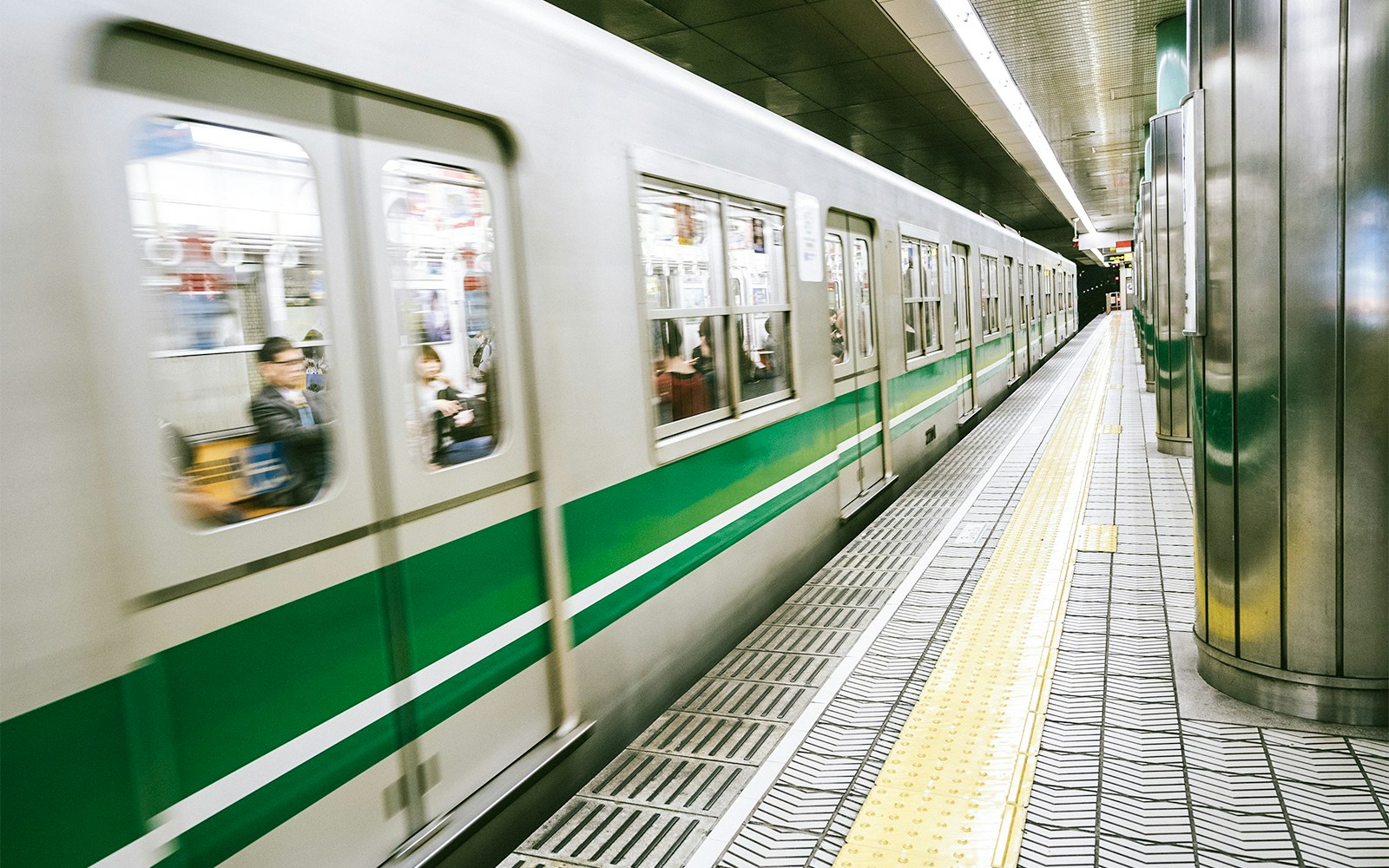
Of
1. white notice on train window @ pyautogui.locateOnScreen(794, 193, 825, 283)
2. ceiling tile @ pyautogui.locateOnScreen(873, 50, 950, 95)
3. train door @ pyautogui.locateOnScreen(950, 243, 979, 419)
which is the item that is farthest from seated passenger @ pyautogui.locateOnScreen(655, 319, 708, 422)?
ceiling tile @ pyautogui.locateOnScreen(873, 50, 950, 95)

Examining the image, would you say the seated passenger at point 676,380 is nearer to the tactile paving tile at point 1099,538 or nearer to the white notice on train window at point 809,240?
the white notice on train window at point 809,240

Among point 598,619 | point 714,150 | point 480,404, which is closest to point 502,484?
point 480,404

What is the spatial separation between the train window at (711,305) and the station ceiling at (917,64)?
12.1 ft

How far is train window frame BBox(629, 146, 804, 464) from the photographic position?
362 centimetres

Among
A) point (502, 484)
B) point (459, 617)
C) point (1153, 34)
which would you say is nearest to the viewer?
point (459, 617)

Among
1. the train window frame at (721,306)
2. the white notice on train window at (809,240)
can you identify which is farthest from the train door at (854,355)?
the train window frame at (721,306)

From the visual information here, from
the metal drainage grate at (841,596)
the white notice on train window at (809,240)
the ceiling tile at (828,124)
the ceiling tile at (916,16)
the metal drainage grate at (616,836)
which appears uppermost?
the ceiling tile at (828,124)

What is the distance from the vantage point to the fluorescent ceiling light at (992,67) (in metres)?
8.11

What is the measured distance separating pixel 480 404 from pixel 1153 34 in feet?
31.7

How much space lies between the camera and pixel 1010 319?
14328 millimetres

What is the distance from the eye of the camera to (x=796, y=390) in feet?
17.3

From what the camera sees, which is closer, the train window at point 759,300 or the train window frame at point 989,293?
the train window at point 759,300

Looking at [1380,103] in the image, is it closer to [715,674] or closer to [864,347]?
[715,674]

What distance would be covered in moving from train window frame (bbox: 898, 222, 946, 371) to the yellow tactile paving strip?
284 cm
